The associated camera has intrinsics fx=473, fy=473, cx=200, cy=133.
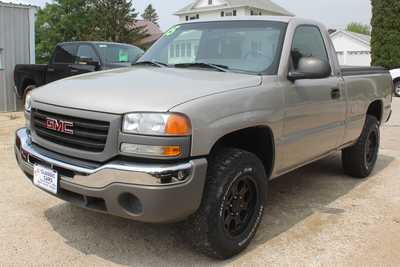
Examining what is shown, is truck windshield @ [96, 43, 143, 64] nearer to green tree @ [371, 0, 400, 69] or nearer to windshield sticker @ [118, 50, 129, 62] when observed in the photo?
windshield sticker @ [118, 50, 129, 62]

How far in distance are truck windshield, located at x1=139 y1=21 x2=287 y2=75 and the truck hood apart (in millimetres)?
248

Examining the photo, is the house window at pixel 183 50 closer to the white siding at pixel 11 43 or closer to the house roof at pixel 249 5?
the white siding at pixel 11 43

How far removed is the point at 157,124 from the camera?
2.97 metres

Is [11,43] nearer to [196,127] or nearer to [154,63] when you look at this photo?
[154,63]

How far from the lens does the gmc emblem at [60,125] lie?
3268 millimetres

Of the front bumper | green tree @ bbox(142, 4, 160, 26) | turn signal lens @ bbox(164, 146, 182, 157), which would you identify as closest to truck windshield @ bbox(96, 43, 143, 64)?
the front bumper

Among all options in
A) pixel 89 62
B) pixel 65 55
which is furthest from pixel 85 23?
pixel 89 62

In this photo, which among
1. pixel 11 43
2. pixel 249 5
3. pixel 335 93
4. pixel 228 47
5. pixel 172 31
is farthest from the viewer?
pixel 249 5

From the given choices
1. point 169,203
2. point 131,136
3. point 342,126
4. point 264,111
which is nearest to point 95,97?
point 131,136

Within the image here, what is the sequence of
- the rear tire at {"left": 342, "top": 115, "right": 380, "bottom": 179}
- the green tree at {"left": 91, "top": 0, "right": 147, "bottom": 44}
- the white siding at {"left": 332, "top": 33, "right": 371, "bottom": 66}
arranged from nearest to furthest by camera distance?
the rear tire at {"left": 342, "top": 115, "right": 380, "bottom": 179} < the white siding at {"left": 332, "top": 33, "right": 371, "bottom": 66} < the green tree at {"left": 91, "top": 0, "right": 147, "bottom": 44}

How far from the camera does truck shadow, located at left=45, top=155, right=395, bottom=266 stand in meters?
3.54

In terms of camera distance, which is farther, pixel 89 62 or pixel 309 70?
pixel 89 62

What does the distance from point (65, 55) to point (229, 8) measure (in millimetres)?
43422

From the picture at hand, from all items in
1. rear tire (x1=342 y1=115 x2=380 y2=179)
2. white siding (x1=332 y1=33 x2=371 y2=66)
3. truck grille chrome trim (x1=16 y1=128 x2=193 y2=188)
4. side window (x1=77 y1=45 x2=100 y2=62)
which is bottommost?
rear tire (x1=342 y1=115 x2=380 y2=179)
